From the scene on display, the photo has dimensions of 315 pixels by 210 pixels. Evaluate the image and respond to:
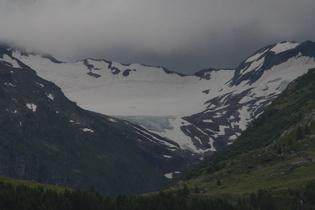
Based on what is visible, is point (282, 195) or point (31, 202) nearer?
point (31, 202)

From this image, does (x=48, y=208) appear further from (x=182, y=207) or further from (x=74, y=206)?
(x=182, y=207)

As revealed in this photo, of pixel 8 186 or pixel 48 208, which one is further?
pixel 8 186

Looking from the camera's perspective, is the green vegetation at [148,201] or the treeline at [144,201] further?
the green vegetation at [148,201]

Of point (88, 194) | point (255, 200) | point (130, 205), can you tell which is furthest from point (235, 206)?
point (88, 194)

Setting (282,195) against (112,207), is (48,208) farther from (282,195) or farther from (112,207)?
(282,195)

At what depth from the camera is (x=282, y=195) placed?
197250mm

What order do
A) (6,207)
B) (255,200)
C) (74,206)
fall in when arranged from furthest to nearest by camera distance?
1. (255,200)
2. (74,206)
3. (6,207)

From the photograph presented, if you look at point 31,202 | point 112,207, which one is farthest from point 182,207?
point 31,202

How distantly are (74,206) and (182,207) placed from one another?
34165mm

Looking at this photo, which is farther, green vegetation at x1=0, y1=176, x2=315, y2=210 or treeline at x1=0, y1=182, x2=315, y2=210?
green vegetation at x1=0, y1=176, x2=315, y2=210

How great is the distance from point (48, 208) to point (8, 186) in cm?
2210

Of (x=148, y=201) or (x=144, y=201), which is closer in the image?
(x=148, y=201)

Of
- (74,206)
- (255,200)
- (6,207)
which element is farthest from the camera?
(255,200)

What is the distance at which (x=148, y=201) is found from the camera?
Answer: 193625 mm
